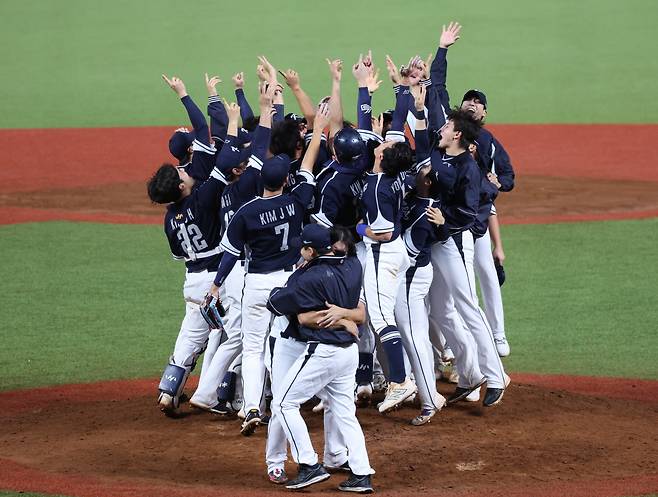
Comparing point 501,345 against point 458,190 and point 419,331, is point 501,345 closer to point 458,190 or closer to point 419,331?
point 419,331

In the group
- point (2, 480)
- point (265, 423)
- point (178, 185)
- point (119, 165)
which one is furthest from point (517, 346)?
point (119, 165)

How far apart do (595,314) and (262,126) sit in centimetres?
508

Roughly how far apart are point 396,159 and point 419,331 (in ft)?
3.94

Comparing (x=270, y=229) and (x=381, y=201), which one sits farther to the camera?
(x=381, y=201)

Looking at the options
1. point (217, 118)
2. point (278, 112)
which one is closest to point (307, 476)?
point (278, 112)

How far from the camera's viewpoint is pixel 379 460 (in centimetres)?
691

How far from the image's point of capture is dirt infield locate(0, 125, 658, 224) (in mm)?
16016

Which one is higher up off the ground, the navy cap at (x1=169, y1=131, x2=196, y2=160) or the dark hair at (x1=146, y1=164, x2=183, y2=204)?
the navy cap at (x1=169, y1=131, x2=196, y2=160)

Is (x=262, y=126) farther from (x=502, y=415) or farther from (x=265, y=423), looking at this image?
(x=502, y=415)

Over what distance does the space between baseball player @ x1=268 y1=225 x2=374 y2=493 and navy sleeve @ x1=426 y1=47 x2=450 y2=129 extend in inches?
81.8

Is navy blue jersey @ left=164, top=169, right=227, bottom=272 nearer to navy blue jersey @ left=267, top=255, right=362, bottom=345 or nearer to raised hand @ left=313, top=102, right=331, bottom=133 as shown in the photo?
raised hand @ left=313, top=102, right=331, bottom=133

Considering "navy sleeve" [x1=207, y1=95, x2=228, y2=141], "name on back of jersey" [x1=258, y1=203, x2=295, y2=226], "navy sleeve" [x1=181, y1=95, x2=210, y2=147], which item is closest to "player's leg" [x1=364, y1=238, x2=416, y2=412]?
"name on back of jersey" [x1=258, y1=203, x2=295, y2=226]

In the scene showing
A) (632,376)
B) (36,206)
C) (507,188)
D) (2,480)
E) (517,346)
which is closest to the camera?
(2,480)

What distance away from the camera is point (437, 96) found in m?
8.25
